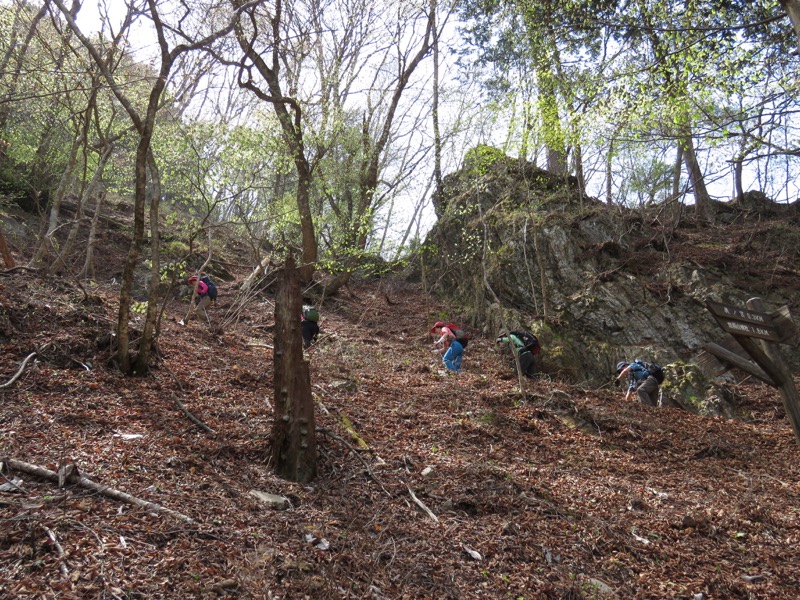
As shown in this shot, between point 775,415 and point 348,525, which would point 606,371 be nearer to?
point 775,415

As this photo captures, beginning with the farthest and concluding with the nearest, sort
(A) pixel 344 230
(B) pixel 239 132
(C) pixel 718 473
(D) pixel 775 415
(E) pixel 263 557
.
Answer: (A) pixel 344 230
(D) pixel 775 415
(B) pixel 239 132
(C) pixel 718 473
(E) pixel 263 557

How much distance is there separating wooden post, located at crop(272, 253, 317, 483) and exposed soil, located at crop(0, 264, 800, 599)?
20 cm

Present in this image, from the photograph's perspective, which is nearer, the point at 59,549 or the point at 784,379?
the point at 59,549

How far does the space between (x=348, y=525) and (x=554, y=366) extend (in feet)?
29.9

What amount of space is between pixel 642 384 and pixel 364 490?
309 inches

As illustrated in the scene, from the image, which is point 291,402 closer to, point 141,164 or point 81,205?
point 141,164

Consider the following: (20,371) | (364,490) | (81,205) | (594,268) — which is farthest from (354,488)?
(594,268)

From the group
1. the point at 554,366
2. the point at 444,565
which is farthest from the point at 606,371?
the point at 444,565

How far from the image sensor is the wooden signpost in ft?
16.1

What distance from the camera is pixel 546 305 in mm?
13539

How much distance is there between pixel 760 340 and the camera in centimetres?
516

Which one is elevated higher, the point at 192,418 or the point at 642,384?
the point at 642,384

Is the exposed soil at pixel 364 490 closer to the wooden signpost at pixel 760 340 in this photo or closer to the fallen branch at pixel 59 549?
the fallen branch at pixel 59 549

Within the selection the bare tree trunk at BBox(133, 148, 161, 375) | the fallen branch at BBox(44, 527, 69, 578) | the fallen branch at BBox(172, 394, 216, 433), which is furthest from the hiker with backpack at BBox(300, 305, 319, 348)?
the fallen branch at BBox(44, 527, 69, 578)
